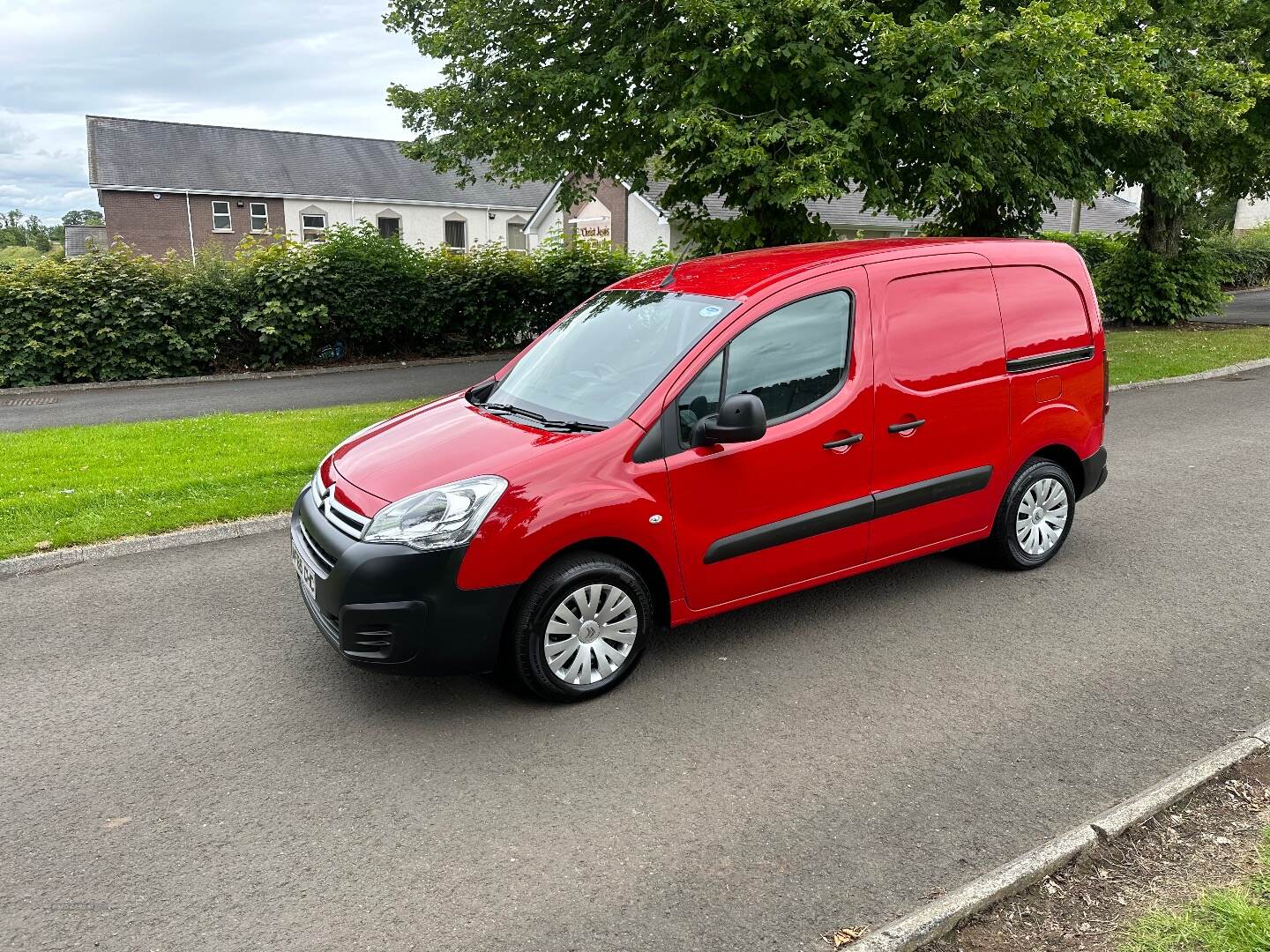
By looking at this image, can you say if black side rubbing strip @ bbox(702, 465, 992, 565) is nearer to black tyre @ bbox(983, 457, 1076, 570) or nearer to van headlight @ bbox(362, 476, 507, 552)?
black tyre @ bbox(983, 457, 1076, 570)

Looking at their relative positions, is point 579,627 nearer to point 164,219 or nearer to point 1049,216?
point 1049,216

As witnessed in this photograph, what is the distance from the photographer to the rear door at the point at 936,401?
16.5 ft

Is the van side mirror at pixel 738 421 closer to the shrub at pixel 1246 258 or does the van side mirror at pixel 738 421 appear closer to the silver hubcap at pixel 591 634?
the silver hubcap at pixel 591 634

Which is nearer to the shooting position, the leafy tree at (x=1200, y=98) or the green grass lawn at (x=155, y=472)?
the green grass lawn at (x=155, y=472)

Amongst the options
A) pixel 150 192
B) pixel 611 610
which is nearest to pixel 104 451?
pixel 611 610

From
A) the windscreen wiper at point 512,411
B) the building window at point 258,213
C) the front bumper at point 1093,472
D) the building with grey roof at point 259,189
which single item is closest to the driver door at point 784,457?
the windscreen wiper at point 512,411

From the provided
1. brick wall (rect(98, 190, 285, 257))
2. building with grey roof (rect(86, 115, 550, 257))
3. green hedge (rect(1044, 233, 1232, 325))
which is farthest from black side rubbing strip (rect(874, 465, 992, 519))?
brick wall (rect(98, 190, 285, 257))

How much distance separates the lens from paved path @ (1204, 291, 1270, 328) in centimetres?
2234

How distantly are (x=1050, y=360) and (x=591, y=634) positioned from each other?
10.5 ft

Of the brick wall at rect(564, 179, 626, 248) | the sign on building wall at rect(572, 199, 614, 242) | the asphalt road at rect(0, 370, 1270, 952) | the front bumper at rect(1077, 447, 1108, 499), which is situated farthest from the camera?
the sign on building wall at rect(572, 199, 614, 242)

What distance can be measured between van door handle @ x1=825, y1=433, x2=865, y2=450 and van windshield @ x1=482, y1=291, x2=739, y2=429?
809 millimetres

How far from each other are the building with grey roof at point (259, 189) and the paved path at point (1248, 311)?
26.5 m

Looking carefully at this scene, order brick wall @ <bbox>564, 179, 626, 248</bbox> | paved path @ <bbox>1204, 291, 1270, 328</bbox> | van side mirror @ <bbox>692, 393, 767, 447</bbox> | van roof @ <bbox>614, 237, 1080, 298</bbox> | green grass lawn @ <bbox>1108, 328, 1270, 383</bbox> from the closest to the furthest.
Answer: van side mirror @ <bbox>692, 393, 767, 447</bbox>
van roof @ <bbox>614, 237, 1080, 298</bbox>
green grass lawn @ <bbox>1108, 328, 1270, 383</bbox>
paved path @ <bbox>1204, 291, 1270, 328</bbox>
brick wall @ <bbox>564, 179, 626, 248</bbox>

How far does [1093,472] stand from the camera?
602 centimetres
